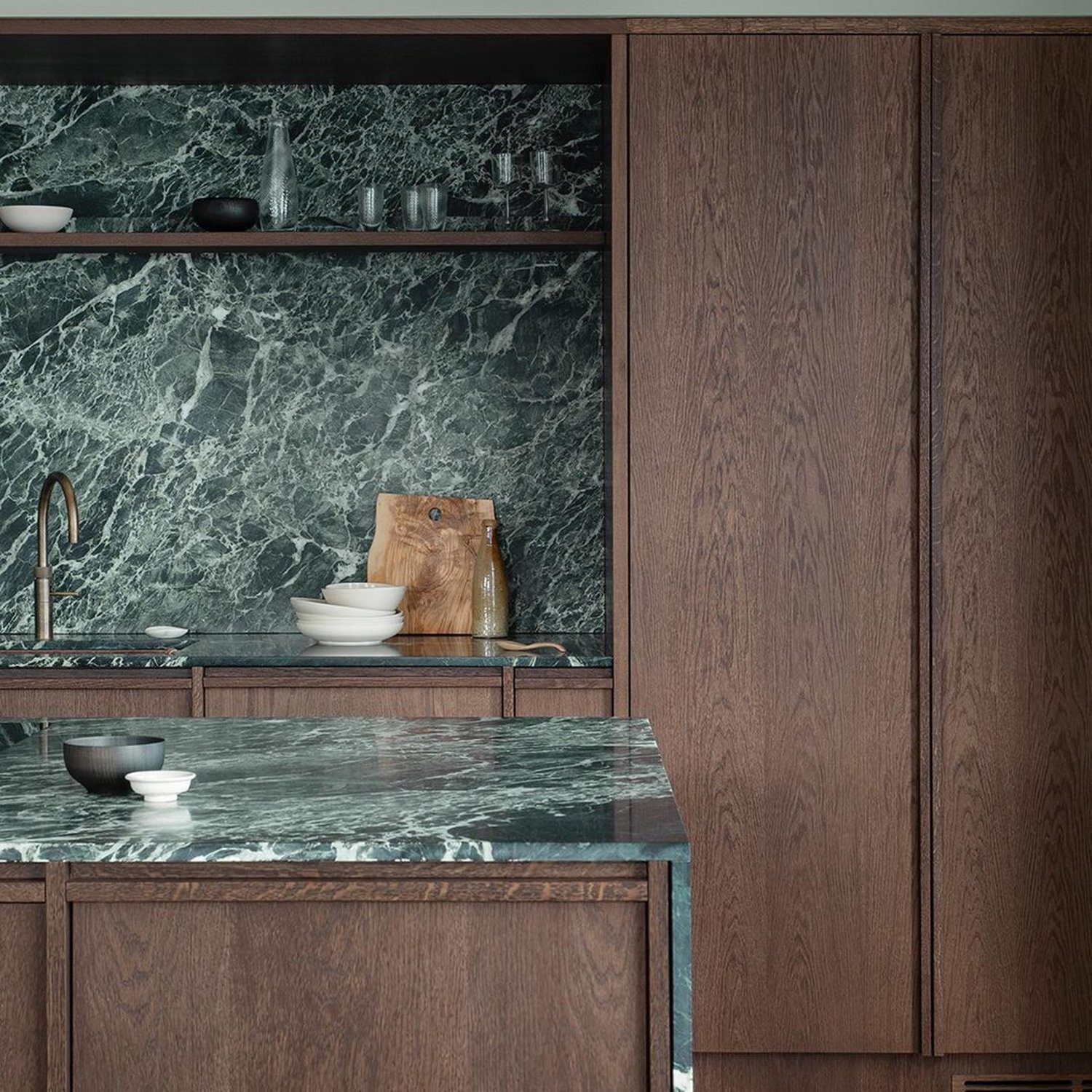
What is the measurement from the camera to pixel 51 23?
10.3 feet

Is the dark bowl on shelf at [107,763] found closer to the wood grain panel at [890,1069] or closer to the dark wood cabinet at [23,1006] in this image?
the dark wood cabinet at [23,1006]

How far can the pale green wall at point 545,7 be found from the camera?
10.1 ft

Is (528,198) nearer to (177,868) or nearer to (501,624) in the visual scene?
(501,624)

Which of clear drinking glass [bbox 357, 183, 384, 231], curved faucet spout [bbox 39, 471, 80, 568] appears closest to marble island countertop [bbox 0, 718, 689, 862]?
curved faucet spout [bbox 39, 471, 80, 568]

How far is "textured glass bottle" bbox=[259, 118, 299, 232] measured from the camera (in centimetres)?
345

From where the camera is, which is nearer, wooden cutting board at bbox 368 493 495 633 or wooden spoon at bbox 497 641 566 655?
wooden spoon at bbox 497 641 566 655

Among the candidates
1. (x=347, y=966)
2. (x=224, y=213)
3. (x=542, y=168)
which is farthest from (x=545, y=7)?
(x=347, y=966)

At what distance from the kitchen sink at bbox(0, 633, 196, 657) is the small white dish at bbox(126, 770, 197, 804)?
1.57m

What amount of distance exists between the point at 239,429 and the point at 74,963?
2366 mm

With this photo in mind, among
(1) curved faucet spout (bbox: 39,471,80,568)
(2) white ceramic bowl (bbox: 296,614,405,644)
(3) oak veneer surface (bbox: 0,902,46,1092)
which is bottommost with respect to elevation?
(3) oak veneer surface (bbox: 0,902,46,1092)

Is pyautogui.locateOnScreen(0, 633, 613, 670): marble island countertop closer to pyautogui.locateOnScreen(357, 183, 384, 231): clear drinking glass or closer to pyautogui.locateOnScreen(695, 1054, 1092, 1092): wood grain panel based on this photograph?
pyautogui.locateOnScreen(695, 1054, 1092, 1092): wood grain panel

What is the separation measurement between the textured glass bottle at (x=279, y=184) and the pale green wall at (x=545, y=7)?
36 cm

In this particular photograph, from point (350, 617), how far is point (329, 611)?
0.20 ft

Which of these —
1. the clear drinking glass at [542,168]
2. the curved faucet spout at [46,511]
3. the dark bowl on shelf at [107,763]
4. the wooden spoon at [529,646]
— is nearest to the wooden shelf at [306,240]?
the clear drinking glass at [542,168]
